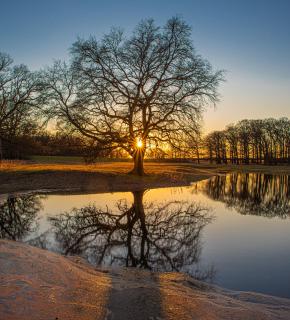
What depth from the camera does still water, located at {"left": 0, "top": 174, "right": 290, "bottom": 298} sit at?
8961mm

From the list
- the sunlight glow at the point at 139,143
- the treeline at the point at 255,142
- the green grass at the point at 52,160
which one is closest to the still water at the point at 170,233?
the sunlight glow at the point at 139,143

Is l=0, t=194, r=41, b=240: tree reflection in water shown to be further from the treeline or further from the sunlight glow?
the treeline

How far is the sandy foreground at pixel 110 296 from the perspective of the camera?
18.5 ft

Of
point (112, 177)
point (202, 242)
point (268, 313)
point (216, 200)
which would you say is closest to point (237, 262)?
point (202, 242)

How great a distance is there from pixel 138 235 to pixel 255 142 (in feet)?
298

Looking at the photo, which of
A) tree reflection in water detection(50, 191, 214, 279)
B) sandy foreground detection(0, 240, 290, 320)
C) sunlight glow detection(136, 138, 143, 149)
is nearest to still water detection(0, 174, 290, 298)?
tree reflection in water detection(50, 191, 214, 279)

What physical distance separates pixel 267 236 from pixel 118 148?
68.6ft

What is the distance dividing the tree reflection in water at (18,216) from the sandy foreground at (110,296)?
4.96 meters

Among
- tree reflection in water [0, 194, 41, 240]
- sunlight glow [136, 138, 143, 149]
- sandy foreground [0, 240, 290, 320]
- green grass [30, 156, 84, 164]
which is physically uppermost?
sunlight glow [136, 138, 143, 149]

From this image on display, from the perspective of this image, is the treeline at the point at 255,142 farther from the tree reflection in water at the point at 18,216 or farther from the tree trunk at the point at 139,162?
the tree reflection in water at the point at 18,216

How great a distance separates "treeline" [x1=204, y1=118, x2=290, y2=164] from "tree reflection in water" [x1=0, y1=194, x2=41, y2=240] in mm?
79198

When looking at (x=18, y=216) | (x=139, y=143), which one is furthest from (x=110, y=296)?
(x=139, y=143)

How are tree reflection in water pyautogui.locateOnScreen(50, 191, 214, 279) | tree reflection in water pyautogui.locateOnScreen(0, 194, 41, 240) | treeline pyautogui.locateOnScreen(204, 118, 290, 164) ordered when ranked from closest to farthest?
tree reflection in water pyautogui.locateOnScreen(50, 191, 214, 279), tree reflection in water pyautogui.locateOnScreen(0, 194, 41, 240), treeline pyautogui.locateOnScreen(204, 118, 290, 164)

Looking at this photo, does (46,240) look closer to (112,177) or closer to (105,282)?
(105,282)
